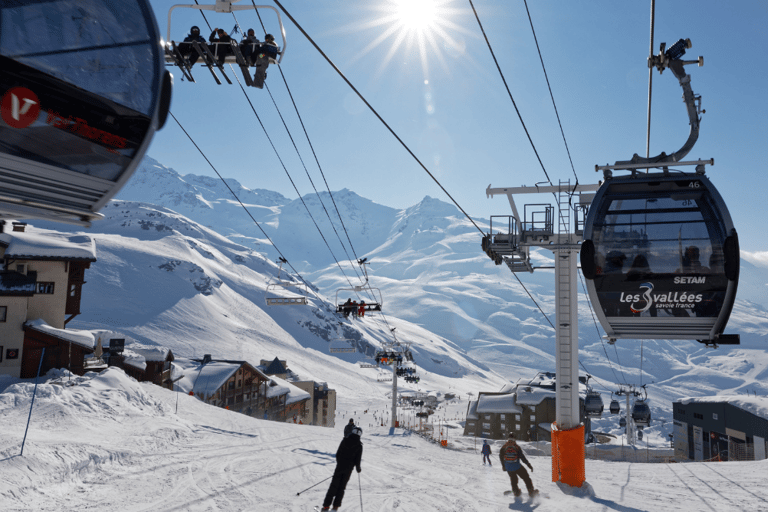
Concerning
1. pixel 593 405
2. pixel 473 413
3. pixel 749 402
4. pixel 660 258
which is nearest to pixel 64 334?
pixel 660 258

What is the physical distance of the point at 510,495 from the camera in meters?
10.4

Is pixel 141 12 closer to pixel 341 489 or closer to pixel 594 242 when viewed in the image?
pixel 594 242

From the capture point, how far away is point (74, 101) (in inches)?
155

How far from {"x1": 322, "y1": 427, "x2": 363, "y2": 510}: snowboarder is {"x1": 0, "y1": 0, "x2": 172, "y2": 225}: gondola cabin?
220 inches

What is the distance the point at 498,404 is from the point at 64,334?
4268 cm

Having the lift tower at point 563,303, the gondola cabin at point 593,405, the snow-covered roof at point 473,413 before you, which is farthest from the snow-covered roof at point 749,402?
the lift tower at point 563,303

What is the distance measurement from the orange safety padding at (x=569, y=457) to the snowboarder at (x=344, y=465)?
6.00 metres

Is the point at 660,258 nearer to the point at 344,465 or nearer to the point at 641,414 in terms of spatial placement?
the point at 344,465

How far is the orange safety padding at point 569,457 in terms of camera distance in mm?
11383

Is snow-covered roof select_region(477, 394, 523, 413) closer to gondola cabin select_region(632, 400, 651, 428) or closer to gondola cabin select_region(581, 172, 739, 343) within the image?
gondola cabin select_region(632, 400, 651, 428)

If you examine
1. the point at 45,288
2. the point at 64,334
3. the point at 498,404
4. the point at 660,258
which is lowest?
the point at 498,404

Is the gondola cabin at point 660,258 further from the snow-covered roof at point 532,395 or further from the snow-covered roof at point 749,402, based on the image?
the snow-covered roof at point 532,395

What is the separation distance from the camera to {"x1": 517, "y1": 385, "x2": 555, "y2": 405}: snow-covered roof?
50.5 metres

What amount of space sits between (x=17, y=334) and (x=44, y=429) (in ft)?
43.9
